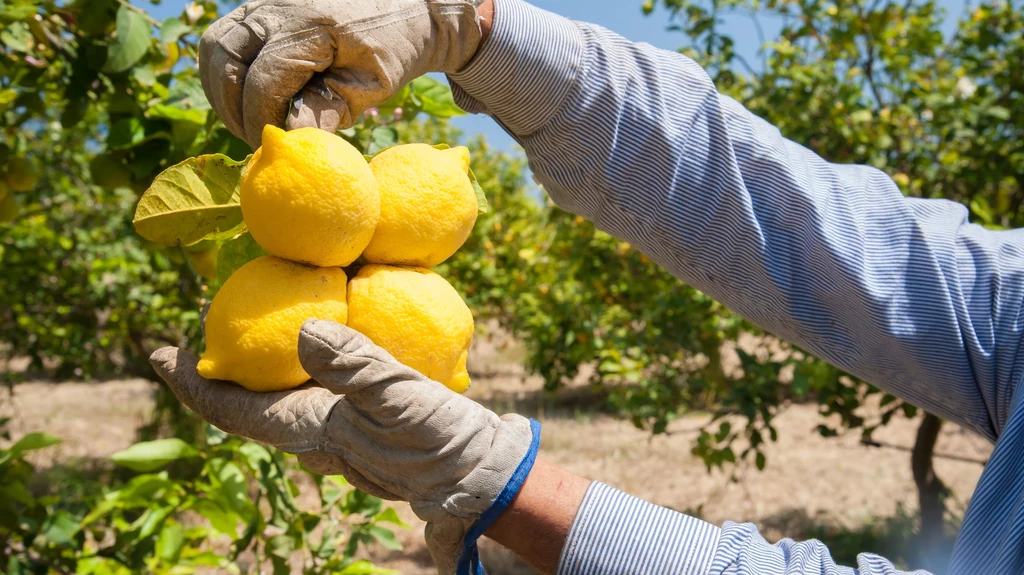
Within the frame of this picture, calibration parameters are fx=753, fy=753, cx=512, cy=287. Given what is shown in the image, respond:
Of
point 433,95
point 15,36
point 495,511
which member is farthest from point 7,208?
point 495,511

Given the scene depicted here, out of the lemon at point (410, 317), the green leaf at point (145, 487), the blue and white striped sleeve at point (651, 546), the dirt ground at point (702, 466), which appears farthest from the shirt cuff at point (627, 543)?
the dirt ground at point (702, 466)

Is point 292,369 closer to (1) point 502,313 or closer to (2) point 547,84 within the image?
(2) point 547,84

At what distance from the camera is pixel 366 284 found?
3.34ft

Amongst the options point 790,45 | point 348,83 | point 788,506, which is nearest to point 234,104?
point 348,83

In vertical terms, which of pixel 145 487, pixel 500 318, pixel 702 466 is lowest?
pixel 500 318

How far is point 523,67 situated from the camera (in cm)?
147

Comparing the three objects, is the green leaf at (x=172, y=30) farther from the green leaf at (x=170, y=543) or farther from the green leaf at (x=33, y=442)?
the green leaf at (x=170, y=543)

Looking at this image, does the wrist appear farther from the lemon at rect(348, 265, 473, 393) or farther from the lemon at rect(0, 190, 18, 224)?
the lemon at rect(0, 190, 18, 224)

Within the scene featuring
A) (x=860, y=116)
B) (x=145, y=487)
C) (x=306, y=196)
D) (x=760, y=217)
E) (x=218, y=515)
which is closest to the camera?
(x=306, y=196)

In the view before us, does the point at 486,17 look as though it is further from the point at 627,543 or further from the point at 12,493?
the point at 12,493

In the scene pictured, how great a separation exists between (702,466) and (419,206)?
5.19 meters

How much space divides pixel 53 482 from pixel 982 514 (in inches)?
229

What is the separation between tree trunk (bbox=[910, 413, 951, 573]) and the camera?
148 inches

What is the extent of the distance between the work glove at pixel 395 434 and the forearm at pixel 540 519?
0.07 ft
